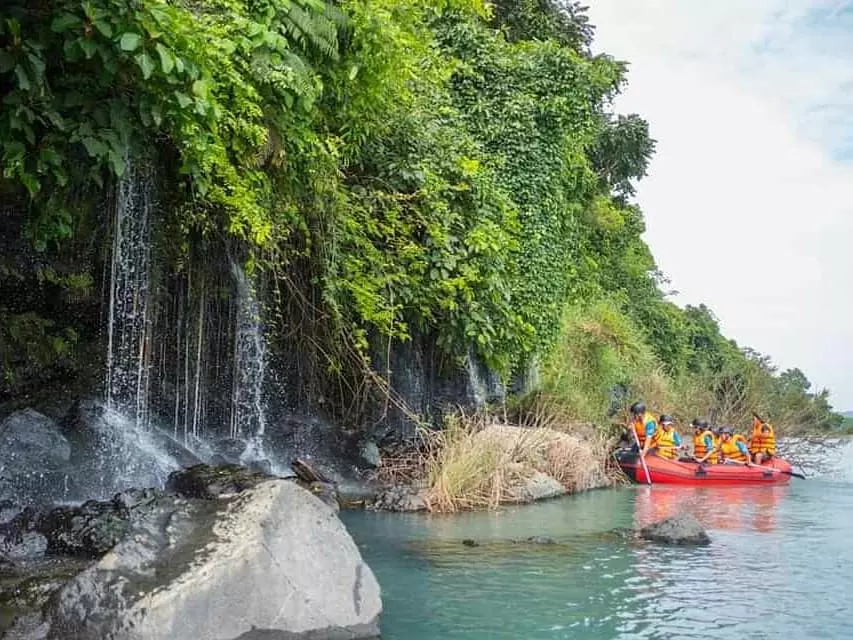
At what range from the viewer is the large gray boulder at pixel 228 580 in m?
4.76

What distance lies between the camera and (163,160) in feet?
29.2

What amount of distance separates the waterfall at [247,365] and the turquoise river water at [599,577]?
2638 mm

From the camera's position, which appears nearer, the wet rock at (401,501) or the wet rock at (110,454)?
the wet rock at (110,454)

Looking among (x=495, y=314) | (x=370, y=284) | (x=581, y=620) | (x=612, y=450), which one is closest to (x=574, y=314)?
(x=612, y=450)

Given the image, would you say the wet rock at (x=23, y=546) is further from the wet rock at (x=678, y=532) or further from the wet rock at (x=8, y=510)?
the wet rock at (x=678, y=532)

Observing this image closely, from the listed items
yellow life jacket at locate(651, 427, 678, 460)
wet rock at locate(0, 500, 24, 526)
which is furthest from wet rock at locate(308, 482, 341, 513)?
yellow life jacket at locate(651, 427, 678, 460)

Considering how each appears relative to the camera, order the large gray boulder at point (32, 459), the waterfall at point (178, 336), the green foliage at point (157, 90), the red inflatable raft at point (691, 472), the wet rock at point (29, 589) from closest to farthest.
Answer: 1. the wet rock at point (29, 589)
2. the green foliage at point (157, 90)
3. the large gray boulder at point (32, 459)
4. the waterfall at point (178, 336)
5. the red inflatable raft at point (691, 472)

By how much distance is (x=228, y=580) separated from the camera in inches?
197

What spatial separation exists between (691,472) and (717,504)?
126 inches

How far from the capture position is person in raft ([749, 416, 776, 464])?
18.2 meters

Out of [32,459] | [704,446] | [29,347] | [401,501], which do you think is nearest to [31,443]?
[32,459]

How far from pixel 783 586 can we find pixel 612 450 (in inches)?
365

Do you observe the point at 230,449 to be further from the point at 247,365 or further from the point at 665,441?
the point at 665,441

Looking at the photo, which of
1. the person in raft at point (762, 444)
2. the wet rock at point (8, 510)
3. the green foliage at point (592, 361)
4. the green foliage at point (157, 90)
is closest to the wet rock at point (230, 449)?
the wet rock at point (8, 510)
